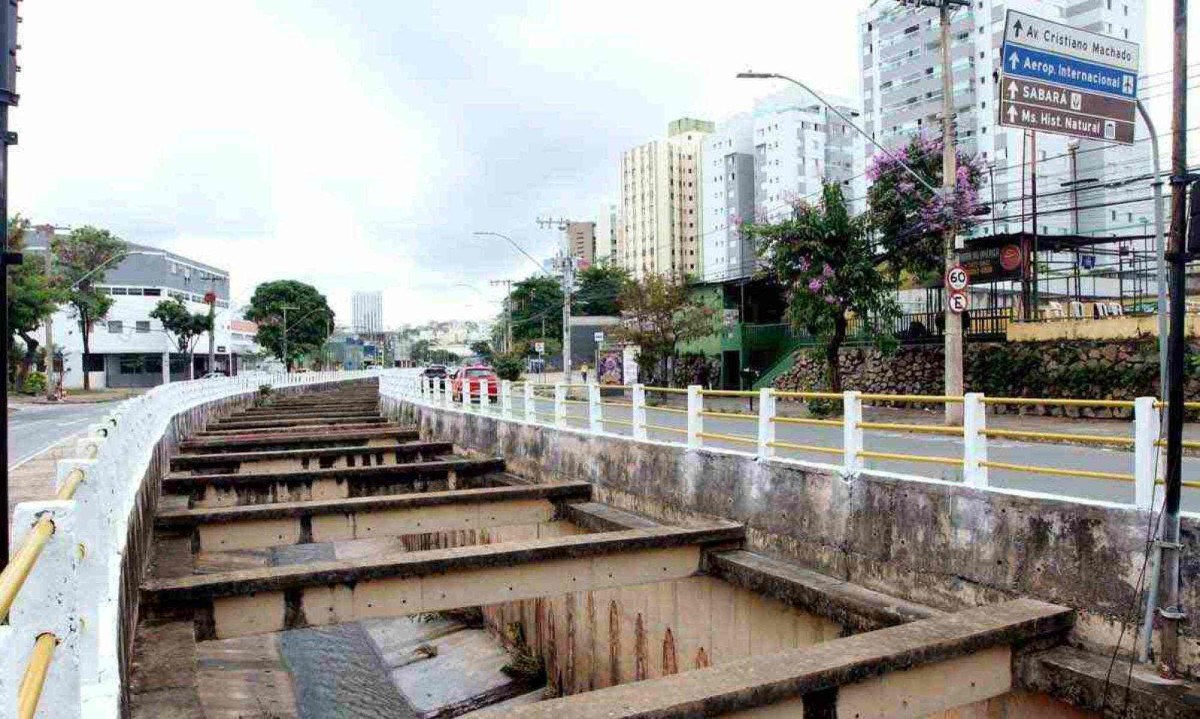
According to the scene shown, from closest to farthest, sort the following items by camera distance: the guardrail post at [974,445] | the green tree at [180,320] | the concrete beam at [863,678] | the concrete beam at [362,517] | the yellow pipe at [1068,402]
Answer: the concrete beam at [863,678] < the yellow pipe at [1068,402] < the guardrail post at [974,445] < the concrete beam at [362,517] < the green tree at [180,320]

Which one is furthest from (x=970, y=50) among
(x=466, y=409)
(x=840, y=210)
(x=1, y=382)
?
(x=1, y=382)

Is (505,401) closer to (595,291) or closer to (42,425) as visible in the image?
(42,425)

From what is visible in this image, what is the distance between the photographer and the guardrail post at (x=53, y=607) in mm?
2568

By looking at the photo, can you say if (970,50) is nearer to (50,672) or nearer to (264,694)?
(264,694)

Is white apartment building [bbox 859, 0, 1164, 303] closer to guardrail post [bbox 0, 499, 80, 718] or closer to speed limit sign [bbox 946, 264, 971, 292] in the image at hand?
speed limit sign [bbox 946, 264, 971, 292]

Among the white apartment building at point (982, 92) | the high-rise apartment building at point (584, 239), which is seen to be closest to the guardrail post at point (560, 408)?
the white apartment building at point (982, 92)

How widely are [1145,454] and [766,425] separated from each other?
4.13 m

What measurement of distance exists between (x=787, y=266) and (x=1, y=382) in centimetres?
2395

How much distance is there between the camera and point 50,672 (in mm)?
2684

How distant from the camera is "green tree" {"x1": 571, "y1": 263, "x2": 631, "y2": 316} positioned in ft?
328

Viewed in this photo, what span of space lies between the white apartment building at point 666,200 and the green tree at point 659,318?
9693 cm

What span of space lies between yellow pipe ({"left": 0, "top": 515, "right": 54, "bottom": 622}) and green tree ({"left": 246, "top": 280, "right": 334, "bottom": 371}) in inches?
3664

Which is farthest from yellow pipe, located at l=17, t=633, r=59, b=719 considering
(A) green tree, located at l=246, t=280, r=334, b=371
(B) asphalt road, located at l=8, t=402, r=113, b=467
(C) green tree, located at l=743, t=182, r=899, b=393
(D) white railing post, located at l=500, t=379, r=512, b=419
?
(A) green tree, located at l=246, t=280, r=334, b=371

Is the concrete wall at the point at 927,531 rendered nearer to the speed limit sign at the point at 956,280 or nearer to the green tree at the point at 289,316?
the speed limit sign at the point at 956,280
